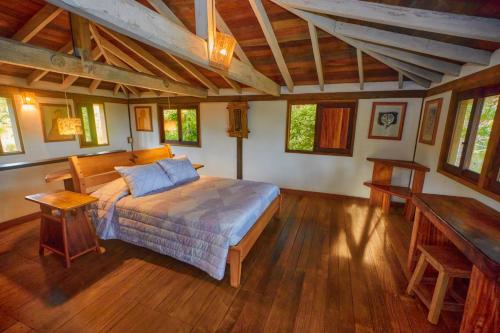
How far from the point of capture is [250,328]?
5.32ft

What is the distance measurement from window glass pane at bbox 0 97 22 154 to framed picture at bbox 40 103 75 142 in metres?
0.42

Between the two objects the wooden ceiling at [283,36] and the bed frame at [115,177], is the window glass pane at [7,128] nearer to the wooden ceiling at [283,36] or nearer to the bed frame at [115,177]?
the wooden ceiling at [283,36]

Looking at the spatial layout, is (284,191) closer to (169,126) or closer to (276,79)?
(276,79)

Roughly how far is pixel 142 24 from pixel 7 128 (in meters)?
4.36

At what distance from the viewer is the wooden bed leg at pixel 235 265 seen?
1.99m

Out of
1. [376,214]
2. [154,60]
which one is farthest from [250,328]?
[154,60]

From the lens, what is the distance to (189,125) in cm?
556

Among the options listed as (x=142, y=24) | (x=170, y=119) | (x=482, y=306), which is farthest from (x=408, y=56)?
(x=170, y=119)

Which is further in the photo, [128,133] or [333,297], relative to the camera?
[128,133]

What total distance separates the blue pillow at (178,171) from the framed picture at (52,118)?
9.76 feet

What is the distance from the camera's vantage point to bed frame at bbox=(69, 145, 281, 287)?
202 cm

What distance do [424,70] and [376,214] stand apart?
2.37 m

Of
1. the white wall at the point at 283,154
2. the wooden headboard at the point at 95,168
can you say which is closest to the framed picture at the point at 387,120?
the white wall at the point at 283,154

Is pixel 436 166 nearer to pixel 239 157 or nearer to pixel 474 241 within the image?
pixel 474 241
